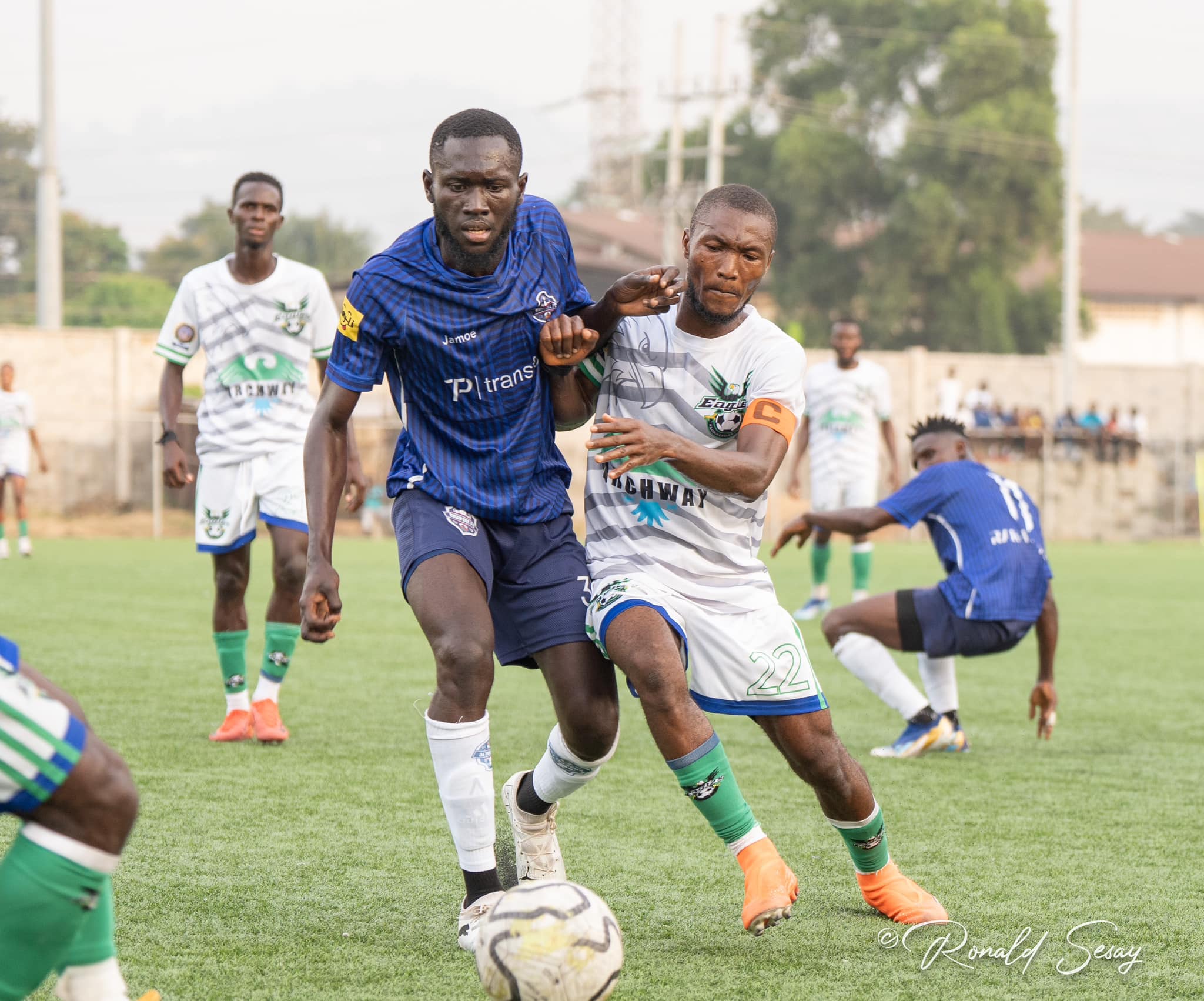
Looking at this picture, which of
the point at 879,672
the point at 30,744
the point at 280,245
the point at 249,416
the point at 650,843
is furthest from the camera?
the point at 280,245

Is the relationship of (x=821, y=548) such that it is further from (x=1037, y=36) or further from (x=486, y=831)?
(x=1037, y=36)

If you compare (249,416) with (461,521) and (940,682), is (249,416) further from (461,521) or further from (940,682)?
(940,682)

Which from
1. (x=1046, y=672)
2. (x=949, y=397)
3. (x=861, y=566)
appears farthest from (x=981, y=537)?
(x=949, y=397)

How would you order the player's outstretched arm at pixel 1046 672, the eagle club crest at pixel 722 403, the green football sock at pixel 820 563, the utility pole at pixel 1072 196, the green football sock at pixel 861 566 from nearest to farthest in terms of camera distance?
the eagle club crest at pixel 722 403 < the player's outstretched arm at pixel 1046 672 < the green football sock at pixel 820 563 < the green football sock at pixel 861 566 < the utility pole at pixel 1072 196

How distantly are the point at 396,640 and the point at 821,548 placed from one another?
379 cm

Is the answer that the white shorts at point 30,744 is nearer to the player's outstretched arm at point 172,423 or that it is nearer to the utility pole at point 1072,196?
the player's outstretched arm at point 172,423

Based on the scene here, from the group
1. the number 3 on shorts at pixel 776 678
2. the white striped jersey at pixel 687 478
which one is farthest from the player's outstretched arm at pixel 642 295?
the number 3 on shorts at pixel 776 678

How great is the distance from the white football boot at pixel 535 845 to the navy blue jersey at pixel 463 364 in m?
0.88

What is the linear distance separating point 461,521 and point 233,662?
322 cm

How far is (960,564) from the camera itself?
6.91 metres

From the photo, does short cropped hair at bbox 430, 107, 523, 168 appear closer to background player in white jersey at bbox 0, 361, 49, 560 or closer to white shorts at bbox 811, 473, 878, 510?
white shorts at bbox 811, 473, 878, 510

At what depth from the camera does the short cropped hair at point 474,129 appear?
4.10 m

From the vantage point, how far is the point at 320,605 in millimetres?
3846

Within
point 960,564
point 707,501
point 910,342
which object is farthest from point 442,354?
point 910,342
